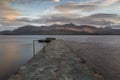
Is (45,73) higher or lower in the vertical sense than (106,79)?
higher

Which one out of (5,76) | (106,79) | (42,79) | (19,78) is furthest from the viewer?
(5,76)

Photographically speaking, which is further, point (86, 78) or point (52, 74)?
point (52, 74)

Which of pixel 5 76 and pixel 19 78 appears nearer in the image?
pixel 19 78

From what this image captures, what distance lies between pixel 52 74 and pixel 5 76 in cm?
684

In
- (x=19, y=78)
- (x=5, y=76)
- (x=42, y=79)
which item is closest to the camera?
(x=42, y=79)

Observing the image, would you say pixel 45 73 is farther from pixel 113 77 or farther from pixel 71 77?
pixel 113 77

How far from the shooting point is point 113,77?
13.0m

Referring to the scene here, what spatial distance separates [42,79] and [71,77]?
63.7 inches

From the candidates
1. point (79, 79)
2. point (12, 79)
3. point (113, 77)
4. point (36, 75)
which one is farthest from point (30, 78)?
point (113, 77)

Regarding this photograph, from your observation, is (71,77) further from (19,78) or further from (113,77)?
(113,77)

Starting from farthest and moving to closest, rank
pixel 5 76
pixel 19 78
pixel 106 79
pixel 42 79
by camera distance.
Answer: pixel 5 76 < pixel 106 79 < pixel 19 78 < pixel 42 79

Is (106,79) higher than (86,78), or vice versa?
(86,78)

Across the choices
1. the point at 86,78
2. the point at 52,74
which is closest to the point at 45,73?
the point at 52,74

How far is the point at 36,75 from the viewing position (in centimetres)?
918
